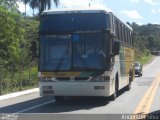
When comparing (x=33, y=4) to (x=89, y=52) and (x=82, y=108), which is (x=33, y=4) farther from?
(x=82, y=108)

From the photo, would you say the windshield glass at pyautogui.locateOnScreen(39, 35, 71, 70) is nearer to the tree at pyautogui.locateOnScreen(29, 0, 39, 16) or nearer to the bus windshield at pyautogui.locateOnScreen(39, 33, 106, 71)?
the bus windshield at pyautogui.locateOnScreen(39, 33, 106, 71)

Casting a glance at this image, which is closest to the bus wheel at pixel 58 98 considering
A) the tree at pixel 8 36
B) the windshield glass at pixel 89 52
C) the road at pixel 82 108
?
the road at pixel 82 108

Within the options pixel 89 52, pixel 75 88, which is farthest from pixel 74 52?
pixel 75 88

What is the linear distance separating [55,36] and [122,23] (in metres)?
5.94

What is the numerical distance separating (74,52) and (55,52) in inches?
26.5

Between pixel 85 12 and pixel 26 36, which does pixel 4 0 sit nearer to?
pixel 26 36

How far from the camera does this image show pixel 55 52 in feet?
61.0

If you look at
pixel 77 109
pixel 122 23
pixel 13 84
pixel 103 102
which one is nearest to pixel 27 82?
pixel 13 84

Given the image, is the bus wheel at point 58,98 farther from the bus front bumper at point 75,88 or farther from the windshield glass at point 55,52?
the windshield glass at point 55,52

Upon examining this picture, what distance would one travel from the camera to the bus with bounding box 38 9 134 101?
18.5m

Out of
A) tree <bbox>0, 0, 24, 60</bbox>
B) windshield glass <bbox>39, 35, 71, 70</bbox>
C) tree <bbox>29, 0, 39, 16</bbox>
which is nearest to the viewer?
windshield glass <bbox>39, 35, 71, 70</bbox>

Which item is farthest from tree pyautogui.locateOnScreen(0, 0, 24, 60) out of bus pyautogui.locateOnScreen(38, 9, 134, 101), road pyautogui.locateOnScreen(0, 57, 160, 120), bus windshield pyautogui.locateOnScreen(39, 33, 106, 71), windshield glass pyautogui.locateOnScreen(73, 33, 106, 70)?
windshield glass pyautogui.locateOnScreen(73, 33, 106, 70)

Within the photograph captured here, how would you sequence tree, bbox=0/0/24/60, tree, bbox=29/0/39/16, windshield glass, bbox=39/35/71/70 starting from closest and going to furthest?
windshield glass, bbox=39/35/71/70 < tree, bbox=0/0/24/60 < tree, bbox=29/0/39/16

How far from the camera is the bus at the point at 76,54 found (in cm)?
1848
